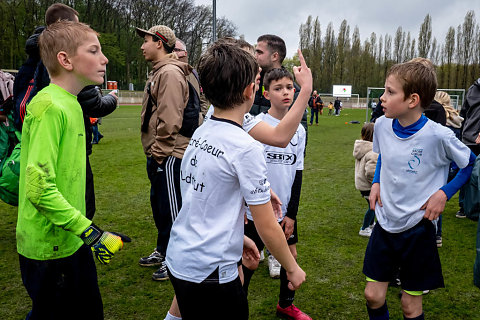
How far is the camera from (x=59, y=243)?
80.0 inches

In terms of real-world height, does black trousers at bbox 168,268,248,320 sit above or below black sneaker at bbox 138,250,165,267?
above

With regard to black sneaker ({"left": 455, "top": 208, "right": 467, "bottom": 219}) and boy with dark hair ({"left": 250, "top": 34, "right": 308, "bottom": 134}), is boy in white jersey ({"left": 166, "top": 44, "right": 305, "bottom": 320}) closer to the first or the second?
boy with dark hair ({"left": 250, "top": 34, "right": 308, "bottom": 134})

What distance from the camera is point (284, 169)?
3.08 meters

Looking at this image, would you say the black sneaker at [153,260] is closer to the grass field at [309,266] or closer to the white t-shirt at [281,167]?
the grass field at [309,266]

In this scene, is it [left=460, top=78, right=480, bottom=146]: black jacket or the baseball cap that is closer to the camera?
the baseball cap

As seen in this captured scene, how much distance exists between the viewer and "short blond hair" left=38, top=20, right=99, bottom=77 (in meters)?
2.08

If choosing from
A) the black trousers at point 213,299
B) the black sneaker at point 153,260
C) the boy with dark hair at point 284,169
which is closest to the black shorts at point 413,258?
the boy with dark hair at point 284,169

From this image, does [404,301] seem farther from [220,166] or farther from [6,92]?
[6,92]

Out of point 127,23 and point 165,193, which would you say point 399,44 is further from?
point 165,193

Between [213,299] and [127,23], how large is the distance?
211 ft

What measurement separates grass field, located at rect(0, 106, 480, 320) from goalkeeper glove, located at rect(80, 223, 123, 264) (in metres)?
0.56

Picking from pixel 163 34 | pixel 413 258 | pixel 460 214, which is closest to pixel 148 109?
pixel 163 34

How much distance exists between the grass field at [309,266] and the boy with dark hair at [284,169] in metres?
0.33

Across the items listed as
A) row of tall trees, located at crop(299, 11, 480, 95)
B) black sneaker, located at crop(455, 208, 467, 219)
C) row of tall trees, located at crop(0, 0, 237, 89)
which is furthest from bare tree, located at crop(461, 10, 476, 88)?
black sneaker, located at crop(455, 208, 467, 219)
